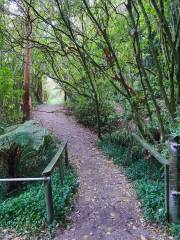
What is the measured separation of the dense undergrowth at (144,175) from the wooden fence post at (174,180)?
0.17 m

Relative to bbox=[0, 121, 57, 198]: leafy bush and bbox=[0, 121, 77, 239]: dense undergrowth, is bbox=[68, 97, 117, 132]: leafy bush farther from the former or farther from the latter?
bbox=[0, 121, 77, 239]: dense undergrowth

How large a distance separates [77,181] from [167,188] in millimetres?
2499

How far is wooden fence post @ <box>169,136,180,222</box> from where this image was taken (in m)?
4.15

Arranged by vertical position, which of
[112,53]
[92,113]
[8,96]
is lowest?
[92,113]

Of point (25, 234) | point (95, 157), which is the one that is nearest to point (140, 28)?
point (95, 157)

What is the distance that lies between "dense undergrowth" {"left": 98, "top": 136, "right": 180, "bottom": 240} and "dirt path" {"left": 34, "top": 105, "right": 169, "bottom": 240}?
0.17 m

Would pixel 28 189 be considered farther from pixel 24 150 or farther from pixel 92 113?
pixel 92 113

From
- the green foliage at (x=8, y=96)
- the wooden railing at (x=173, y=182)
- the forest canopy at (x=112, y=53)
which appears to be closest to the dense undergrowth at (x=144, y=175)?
the wooden railing at (x=173, y=182)

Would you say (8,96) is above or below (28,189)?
above

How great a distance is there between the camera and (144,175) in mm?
6441

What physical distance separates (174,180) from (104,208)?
1.44 m

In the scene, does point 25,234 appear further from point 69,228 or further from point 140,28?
point 140,28

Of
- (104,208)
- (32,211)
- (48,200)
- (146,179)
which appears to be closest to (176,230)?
(104,208)

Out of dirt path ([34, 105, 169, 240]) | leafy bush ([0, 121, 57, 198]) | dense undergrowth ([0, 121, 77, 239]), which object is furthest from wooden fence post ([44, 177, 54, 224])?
leafy bush ([0, 121, 57, 198])
